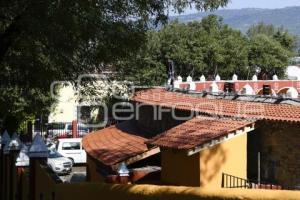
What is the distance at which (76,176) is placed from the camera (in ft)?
97.0

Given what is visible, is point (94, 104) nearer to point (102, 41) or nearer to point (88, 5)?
point (102, 41)

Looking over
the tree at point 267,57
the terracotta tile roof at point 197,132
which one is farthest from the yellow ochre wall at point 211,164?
the tree at point 267,57

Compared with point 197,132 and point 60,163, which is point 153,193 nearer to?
point 197,132

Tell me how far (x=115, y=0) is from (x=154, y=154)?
34.3 feet

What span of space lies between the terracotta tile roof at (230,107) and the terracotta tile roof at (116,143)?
1646 mm

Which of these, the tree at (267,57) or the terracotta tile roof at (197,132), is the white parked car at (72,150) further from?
the tree at (267,57)

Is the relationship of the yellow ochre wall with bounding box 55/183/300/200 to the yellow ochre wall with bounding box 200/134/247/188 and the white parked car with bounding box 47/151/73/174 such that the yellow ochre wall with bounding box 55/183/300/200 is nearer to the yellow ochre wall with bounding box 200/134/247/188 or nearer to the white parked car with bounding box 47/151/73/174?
the yellow ochre wall with bounding box 200/134/247/188

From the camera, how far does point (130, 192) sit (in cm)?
877

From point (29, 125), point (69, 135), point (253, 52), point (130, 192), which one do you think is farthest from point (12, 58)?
point (253, 52)

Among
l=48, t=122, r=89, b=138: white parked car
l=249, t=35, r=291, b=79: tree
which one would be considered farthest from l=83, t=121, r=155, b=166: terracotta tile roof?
l=249, t=35, r=291, b=79: tree

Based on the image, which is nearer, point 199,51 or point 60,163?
point 60,163

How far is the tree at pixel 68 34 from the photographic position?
9336 mm

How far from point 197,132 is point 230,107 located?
10.6 feet

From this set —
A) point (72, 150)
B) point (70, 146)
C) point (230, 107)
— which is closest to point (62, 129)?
point (70, 146)
